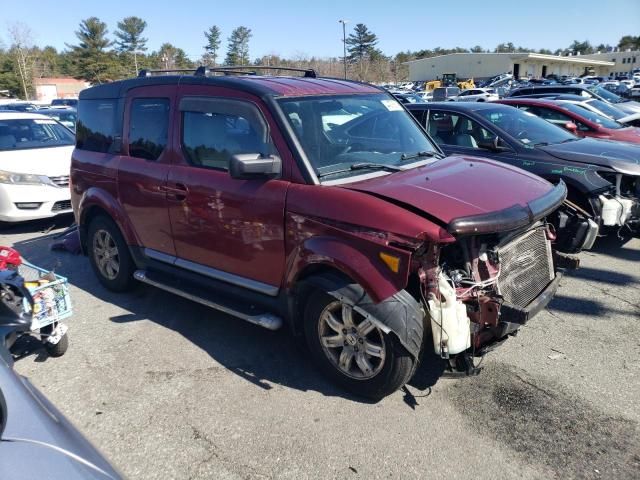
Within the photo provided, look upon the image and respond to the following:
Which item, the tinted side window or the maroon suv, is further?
the tinted side window

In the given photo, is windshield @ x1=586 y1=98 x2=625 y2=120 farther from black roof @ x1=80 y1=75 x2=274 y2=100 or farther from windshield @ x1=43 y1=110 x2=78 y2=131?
windshield @ x1=43 y1=110 x2=78 y2=131

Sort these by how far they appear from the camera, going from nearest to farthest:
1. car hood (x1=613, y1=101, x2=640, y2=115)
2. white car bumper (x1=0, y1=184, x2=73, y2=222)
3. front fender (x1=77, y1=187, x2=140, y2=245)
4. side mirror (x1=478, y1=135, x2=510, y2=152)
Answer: front fender (x1=77, y1=187, x2=140, y2=245)
side mirror (x1=478, y1=135, x2=510, y2=152)
white car bumper (x1=0, y1=184, x2=73, y2=222)
car hood (x1=613, y1=101, x2=640, y2=115)

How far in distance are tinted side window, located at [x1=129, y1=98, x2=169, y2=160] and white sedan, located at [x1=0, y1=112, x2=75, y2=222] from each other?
3483 millimetres

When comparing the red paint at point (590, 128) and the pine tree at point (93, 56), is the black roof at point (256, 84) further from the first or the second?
the pine tree at point (93, 56)

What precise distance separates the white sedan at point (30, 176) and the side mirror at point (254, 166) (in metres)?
5.21

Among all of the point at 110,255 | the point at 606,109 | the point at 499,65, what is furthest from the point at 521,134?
the point at 499,65

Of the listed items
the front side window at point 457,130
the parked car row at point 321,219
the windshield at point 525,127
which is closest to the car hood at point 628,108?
the windshield at point 525,127

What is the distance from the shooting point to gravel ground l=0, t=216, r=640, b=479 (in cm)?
282

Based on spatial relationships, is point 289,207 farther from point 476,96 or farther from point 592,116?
point 476,96

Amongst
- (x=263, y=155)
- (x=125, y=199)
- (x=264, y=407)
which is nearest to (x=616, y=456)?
(x=264, y=407)

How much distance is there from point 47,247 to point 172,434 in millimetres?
5032

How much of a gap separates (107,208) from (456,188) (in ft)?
→ 11.0

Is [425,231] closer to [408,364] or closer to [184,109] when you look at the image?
[408,364]

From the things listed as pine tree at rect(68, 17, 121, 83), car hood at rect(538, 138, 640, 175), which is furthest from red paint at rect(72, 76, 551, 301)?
pine tree at rect(68, 17, 121, 83)
